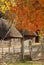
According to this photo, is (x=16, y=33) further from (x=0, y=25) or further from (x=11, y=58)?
(x=11, y=58)

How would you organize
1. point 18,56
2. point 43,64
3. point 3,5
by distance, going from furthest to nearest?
point 3,5 → point 18,56 → point 43,64

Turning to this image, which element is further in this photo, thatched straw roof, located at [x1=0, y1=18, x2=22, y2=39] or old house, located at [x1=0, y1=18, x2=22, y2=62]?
thatched straw roof, located at [x1=0, y1=18, x2=22, y2=39]

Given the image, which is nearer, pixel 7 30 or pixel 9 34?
pixel 9 34

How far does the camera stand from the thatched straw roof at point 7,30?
4687 cm

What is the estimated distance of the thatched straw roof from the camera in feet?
154

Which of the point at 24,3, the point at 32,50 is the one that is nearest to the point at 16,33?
the point at 32,50

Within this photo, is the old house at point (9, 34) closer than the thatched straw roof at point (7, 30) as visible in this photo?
Yes

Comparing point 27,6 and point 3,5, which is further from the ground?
point 27,6

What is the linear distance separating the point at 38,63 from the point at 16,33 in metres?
13.4

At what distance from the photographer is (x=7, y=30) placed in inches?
1884

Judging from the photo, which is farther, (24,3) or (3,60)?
(3,60)

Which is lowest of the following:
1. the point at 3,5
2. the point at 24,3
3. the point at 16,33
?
the point at 16,33

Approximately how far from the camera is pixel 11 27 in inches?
1929

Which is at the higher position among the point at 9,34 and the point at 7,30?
the point at 7,30
